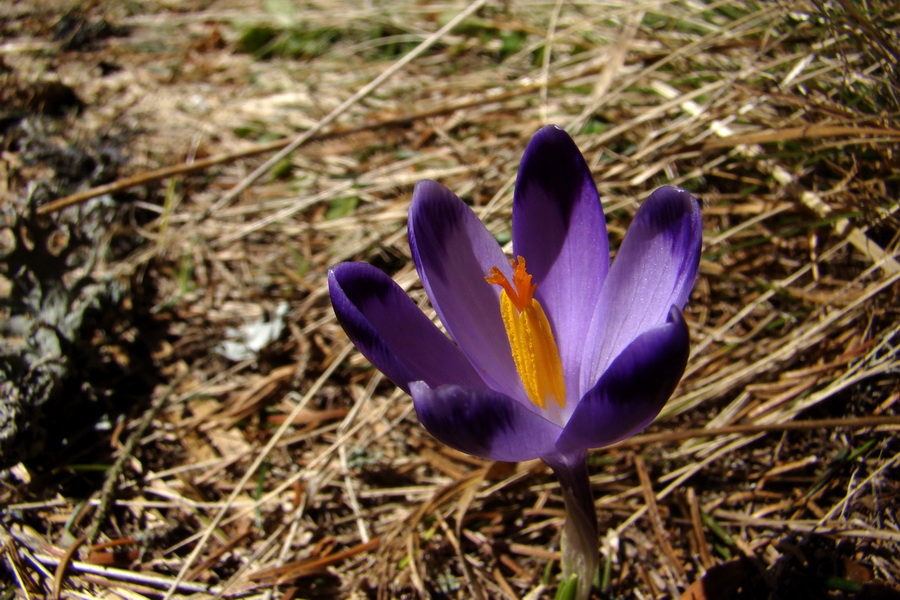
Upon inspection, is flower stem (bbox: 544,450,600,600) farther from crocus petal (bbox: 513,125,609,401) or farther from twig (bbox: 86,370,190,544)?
twig (bbox: 86,370,190,544)

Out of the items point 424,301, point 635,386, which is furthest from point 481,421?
point 424,301

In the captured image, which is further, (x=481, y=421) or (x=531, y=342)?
(x=531, y=342)

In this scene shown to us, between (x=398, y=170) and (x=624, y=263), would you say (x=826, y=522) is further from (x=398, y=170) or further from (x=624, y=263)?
(x=398, y=170)

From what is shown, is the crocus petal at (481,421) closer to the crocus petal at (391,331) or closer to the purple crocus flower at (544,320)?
the purple crocus flower at (544,320)

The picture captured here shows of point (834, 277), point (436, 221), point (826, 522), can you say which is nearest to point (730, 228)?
point (834, 277)

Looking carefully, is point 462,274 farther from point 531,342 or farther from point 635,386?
point 635,386
